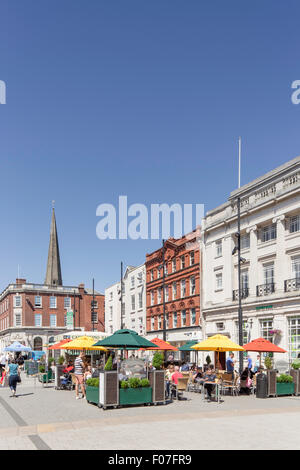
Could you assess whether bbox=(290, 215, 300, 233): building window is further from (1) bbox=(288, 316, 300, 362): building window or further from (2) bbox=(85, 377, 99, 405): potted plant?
(2) bbox=(85, 377, 99, 405): potted plant

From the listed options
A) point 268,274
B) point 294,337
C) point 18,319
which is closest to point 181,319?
point 268,274

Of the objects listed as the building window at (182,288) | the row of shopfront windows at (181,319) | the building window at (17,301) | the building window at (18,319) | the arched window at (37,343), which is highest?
the building window at (182,288)

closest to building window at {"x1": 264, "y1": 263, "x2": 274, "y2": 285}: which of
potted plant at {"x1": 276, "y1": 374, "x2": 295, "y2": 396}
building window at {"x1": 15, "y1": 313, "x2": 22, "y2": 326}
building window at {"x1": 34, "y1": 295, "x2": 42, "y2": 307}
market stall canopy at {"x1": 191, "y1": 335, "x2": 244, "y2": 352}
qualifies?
market stall canopy at {"x1": 191, "y1": 335, "x2": 244, "y2": 352}

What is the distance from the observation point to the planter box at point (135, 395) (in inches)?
652

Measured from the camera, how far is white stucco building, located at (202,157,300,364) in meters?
32.0

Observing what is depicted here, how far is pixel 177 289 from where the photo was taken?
1882 inches

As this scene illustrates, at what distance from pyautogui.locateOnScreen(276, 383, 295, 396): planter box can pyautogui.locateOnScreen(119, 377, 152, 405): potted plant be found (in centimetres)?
654

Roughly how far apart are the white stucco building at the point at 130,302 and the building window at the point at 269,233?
2207cm

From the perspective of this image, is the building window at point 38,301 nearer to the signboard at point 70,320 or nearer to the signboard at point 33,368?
the signboard at point 70,320

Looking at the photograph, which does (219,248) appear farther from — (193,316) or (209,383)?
(209,383)

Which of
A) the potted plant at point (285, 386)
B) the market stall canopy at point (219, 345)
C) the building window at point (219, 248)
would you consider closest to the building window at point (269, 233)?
the building window at point (219, 248)

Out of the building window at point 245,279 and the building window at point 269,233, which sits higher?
the building window at point 269,233
